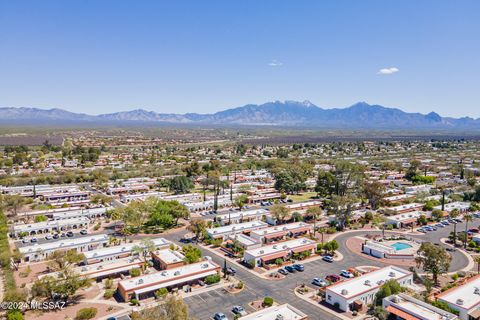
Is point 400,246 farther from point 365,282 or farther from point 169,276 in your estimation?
point 169,276

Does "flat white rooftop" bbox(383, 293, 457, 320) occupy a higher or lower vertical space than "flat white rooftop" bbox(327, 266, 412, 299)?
higher

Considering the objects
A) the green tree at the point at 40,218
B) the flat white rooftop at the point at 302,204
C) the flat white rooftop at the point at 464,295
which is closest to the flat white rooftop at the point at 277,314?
the flat white rooftop at the point at 464,295

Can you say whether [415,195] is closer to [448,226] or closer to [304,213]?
[448,226]

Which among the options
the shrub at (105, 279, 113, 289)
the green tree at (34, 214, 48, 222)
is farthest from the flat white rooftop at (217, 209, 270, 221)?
the green tree at (34, 214, 48, 222)

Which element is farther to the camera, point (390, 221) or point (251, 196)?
point (251, 196)

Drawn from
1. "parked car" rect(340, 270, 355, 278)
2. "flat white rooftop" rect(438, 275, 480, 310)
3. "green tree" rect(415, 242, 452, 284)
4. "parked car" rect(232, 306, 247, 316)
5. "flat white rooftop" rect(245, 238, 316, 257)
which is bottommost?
"parked car" rect(340, 270, 355, 278)

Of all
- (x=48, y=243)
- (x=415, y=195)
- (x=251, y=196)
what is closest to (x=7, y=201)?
(x=48, y=243)

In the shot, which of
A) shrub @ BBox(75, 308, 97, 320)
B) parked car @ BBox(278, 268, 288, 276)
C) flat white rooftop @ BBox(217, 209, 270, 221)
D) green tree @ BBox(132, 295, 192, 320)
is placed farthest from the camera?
flat white rooftop @ BBox(217, 209, 270, 221)

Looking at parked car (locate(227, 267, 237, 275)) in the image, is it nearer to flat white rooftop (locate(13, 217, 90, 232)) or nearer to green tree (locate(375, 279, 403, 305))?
green tree (locate(375, 279, 403, 305))

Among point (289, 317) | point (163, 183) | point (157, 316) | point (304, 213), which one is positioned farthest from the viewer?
point (163, 183)
